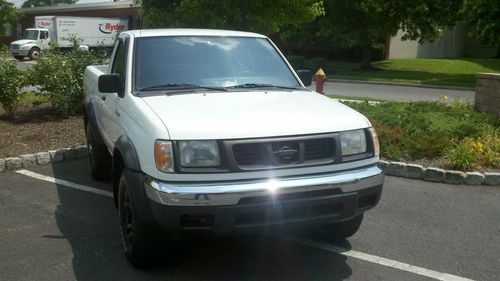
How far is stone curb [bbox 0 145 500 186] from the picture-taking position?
6.84 metres

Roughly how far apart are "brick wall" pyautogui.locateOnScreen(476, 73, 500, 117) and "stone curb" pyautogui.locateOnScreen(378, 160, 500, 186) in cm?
320

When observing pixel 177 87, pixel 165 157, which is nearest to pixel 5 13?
pixel 177 87

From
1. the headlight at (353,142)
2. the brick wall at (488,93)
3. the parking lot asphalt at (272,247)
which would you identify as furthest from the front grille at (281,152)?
the brick wall at (488,93)

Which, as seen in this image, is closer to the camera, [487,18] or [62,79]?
[62,79]

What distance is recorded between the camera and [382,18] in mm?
28891

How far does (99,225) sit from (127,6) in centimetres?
4736

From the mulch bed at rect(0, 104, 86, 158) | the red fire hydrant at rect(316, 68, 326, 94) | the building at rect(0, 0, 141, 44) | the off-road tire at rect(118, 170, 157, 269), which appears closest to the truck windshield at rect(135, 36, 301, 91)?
the off-road tire at rect(118, 170, 157, 269)

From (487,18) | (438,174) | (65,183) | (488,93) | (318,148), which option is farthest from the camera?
(487,18)

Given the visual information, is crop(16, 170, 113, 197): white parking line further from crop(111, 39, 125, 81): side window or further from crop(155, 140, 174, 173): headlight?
crop(155, 140, 174, 173): headlight

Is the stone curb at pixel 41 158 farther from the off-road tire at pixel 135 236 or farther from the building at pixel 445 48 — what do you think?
the building at pixel 445 48

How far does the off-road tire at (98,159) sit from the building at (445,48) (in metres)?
34.8

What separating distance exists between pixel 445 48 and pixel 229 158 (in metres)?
45.9

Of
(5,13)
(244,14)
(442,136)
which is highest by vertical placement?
(5,13)

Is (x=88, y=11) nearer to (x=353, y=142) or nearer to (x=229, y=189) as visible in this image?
(x=353, y=142)
